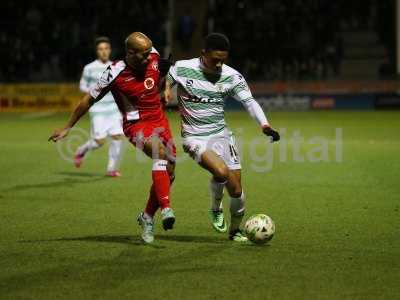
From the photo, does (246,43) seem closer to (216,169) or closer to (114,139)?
(114,139)

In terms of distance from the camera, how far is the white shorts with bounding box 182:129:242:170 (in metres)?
8.64

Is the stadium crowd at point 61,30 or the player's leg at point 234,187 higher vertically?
the player's leg at point 234,187

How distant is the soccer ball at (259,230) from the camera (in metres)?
8.34

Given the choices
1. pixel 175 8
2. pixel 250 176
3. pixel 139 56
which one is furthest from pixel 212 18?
pixel 139 56

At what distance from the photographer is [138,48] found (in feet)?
27.5

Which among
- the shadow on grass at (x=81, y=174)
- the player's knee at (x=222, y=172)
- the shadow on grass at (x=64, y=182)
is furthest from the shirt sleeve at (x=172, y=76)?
the shadow on grass at (x=81, y=174)

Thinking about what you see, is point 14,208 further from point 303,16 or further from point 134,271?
point 303,16

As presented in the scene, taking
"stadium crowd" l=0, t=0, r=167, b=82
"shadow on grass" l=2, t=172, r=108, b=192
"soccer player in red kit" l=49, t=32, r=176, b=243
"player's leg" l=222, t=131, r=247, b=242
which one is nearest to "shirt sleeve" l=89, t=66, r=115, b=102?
"soccer player in red kit" l=49, t=32, r=176, b=243

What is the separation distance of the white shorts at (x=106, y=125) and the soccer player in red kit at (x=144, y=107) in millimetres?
5885

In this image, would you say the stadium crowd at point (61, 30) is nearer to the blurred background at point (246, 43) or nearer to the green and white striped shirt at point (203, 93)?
the blurred background at point (246, 43)

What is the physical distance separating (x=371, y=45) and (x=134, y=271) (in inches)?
1028

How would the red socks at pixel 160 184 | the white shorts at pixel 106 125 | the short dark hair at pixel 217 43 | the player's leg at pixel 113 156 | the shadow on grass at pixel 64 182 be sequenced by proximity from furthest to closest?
the white shorts at pixel 106 125, the player's leg at pixel 113 156, the shadow on grass at pixel 64 182, the red socks at pixel 160 184, the short dark hair at pixel 217 43

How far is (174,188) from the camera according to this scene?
12.9 meters

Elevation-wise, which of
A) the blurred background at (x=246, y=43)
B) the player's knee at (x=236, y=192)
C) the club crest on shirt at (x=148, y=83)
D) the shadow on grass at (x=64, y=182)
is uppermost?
the club crest on shirt at (x=148, y=83)
